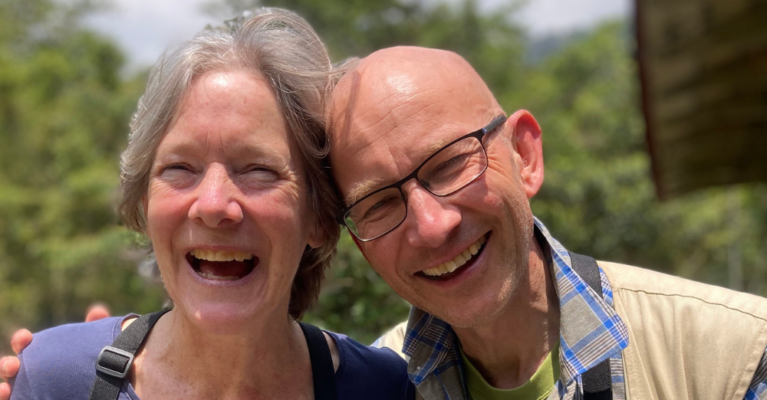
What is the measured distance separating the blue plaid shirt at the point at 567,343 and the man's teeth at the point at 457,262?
30 cm

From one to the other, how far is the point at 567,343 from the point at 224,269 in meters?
1.07

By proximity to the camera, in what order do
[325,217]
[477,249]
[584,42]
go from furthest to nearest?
[584,42]
[325,217]
[477,249]

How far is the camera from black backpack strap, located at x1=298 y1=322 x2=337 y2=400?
2193 mm

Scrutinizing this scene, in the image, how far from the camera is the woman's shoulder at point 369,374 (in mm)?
2266

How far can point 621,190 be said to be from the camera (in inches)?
619

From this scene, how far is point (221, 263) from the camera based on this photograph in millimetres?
2107

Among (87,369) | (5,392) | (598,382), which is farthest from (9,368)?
(598,382)

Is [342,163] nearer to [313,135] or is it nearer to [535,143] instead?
[313,135]

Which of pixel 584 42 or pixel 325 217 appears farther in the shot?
pixel 584 42

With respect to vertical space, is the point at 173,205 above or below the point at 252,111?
below

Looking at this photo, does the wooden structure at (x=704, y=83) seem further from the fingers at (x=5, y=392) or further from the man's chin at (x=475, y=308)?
the fingers at (x=5, y=392)

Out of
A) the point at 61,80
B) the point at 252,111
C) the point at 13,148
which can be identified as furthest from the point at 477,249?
the point at 61,80

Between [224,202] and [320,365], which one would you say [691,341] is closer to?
[320,365]

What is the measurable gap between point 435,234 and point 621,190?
1469 cm
